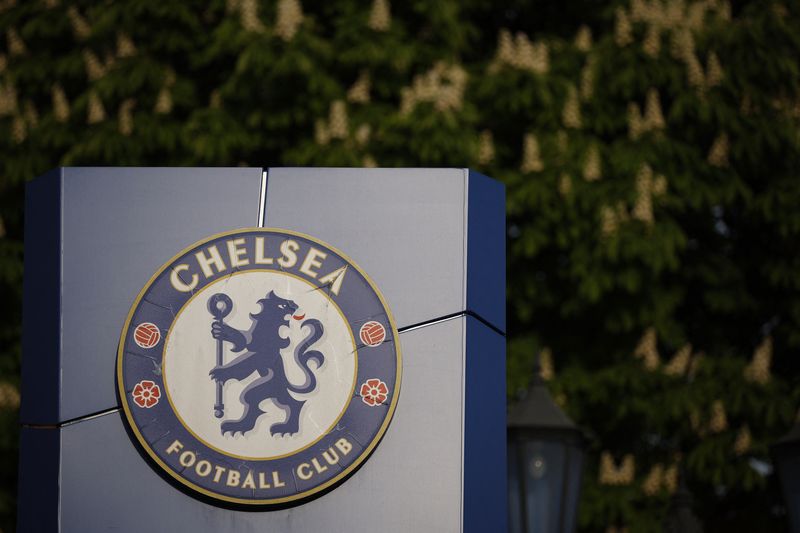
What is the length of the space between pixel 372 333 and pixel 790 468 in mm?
3102

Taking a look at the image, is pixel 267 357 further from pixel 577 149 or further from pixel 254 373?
pixel 577 149

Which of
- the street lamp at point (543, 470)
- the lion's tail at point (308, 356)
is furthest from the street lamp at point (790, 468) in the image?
the lion's tail at point (308, 356)

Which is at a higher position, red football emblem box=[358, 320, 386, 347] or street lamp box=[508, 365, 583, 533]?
red football emblem box=[358, 320, 386, 347]

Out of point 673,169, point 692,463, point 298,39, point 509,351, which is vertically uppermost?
point 298,39

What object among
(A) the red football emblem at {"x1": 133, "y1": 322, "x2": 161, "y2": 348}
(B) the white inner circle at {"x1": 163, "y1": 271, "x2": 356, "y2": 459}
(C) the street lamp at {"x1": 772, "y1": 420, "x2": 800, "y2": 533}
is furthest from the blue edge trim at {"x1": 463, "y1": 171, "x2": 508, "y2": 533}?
(C) the street lamp at {"x1": 772, "y1": 420, "x2": 800, "y2": 533}

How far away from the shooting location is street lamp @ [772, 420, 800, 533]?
358 inches

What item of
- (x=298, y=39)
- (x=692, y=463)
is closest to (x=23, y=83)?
(x=298, y=39)

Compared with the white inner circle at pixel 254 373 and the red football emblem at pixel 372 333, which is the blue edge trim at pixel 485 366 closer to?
the red football emblem at pixel 372 333

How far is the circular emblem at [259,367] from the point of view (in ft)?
23.9

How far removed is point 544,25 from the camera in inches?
658

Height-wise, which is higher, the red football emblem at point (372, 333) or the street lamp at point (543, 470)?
the red football emblem at point (372, 333)

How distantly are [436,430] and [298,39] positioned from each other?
7.08 m

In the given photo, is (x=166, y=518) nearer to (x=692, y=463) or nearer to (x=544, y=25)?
(x=692, y=463)

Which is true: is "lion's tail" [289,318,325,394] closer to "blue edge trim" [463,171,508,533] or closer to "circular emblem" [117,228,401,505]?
"circular emblem" [117,228,401,505]
